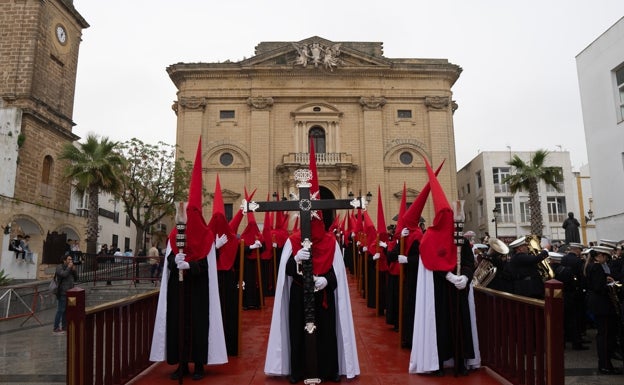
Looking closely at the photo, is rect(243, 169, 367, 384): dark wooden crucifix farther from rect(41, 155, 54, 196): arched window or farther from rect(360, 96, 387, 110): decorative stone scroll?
rect(360, 96, 387, 110): decorative stone scroll

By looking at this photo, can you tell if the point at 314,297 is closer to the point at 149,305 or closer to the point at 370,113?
the point at 149,305

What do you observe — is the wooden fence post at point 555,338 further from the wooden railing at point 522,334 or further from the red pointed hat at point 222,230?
the red pointed hat at point 222,230

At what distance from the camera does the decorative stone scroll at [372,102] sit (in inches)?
1287

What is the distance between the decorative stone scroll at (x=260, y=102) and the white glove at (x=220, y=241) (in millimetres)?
26764

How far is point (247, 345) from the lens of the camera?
711 cm

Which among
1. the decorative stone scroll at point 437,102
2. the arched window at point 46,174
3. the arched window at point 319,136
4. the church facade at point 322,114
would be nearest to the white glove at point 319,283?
the arched window at point 46,174

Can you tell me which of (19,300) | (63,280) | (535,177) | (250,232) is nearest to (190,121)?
(19,300)

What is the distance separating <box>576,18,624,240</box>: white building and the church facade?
46.6ft

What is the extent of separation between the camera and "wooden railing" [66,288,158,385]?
4.28m

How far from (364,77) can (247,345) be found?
28630 mm

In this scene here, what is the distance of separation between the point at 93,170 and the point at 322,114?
16.2 m

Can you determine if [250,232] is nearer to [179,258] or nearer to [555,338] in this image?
[179,258]

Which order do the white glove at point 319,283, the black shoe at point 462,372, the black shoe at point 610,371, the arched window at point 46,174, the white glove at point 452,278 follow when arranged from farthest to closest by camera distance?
the arched window at point 46,174 → the black shoe at point 610,371 → the black shoe at point 462,372 → the white glove at point 452,278 → the white glove at point 319,283

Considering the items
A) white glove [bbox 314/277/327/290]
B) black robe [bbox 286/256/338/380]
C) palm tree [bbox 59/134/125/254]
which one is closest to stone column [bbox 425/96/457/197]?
palm tree [bbox 59/134/125/254]
